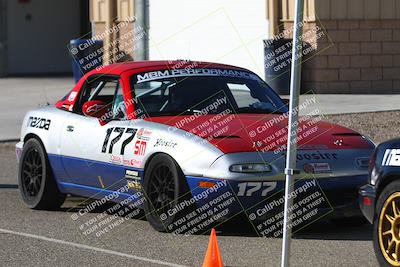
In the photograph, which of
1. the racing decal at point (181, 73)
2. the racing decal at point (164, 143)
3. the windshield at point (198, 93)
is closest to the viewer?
the racing decal at point (164, 143)

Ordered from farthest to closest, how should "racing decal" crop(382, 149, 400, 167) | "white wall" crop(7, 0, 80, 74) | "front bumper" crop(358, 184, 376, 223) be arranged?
"white wall" crop(7, 0, 80, 74) → "front bumper" crop(358, 184, 376, 223) → "racing decal" crop(382, 149, 400, 167)

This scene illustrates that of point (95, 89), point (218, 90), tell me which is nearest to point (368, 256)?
point (218, 90)

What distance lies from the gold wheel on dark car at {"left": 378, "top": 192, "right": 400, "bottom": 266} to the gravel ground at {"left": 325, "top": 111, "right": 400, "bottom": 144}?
7632 millimetres

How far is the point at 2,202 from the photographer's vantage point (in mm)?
10727

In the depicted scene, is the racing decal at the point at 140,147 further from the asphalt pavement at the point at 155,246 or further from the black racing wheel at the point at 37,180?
the black racing wheel at the point at 37,180

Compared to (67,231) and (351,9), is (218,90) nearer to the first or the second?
(67,231)

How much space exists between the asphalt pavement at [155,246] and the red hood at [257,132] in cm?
77

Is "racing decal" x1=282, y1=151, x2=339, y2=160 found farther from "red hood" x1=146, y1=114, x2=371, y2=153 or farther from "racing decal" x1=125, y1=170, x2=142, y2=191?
"racing decal" x1=125, y1=170, x2=142, y2=191

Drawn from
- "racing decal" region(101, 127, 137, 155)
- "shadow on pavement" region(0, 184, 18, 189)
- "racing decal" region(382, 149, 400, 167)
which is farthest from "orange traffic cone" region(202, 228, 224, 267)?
"shadow on pavement" region(0, 184, 18, 189)

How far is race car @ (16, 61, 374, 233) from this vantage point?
331 inches

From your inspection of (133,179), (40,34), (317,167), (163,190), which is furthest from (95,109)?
(40,34)

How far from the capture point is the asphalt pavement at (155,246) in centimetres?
770

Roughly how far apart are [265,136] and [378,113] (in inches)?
343

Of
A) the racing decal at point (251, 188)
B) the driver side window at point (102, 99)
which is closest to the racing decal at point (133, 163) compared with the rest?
the driver side window at point (102, 99)
